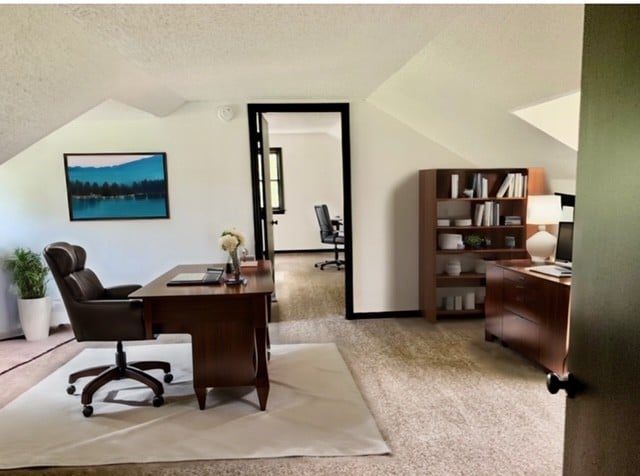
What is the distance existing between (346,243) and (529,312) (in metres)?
1.85

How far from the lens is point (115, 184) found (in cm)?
423

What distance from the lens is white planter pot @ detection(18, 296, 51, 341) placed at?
397 cm

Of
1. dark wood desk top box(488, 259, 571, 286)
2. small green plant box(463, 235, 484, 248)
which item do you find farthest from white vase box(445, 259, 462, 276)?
dark wood desk top box(488, 259, 571, 286)

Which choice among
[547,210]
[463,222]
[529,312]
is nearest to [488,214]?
[463,222]

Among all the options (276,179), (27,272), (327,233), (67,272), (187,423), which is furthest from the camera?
(276,179)

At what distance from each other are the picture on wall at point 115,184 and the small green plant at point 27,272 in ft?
1.72

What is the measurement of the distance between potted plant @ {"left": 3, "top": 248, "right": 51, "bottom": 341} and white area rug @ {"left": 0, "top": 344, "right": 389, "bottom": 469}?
1.05m

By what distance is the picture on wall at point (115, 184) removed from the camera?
13.8 feet

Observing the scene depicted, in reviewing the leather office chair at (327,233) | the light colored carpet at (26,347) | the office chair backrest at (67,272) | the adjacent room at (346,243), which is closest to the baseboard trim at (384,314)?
the adjacent room at (346,243)

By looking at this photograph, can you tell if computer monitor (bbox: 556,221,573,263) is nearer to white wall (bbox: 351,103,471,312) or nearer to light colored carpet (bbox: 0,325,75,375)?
white wall (bbox: 351,103,471,312)

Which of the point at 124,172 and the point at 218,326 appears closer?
the point at 218,326

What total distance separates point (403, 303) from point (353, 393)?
1882 millimetres

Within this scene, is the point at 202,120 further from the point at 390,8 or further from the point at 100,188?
the point at 390,8

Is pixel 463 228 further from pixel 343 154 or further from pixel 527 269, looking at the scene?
pixel 343 154
